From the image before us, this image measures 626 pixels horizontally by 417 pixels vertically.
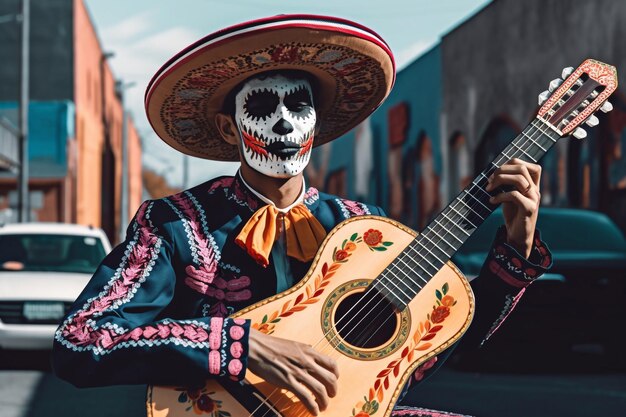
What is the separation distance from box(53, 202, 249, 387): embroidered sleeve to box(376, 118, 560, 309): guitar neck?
36 centimetres

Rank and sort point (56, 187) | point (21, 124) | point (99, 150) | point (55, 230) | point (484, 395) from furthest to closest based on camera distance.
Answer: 1. point (99, 150)
2. point (56, 187)
3. point (21, 124)
4. point (55, 230)
5. point (484, 395)

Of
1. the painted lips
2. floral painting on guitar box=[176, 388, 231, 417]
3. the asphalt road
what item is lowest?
the asphalt road

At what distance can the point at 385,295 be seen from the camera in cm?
261

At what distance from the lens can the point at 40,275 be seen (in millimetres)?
11414

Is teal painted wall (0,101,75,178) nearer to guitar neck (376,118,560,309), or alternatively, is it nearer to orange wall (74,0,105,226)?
orange wall (74,0,105,226)

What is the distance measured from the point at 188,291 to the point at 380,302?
423 millimetres

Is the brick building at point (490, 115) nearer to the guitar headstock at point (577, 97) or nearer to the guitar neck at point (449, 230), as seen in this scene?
the guitar headstock at point (577, 97)

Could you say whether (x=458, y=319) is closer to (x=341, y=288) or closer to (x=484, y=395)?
(x=341, y=288)

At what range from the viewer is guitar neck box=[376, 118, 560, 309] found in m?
2.61

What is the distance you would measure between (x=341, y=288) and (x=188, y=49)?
0.64 m

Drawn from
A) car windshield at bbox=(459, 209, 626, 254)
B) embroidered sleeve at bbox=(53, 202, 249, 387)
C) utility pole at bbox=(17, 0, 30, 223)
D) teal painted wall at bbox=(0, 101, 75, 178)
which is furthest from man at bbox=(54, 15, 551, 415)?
teal painted wall at bbox=(0, 101, 75, 178)

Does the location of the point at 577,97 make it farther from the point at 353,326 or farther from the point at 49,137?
the point at 49,137

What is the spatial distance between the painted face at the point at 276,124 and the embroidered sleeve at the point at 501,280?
50cm

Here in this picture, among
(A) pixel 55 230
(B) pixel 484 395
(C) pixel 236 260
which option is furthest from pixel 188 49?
(A) pixel 55 230
